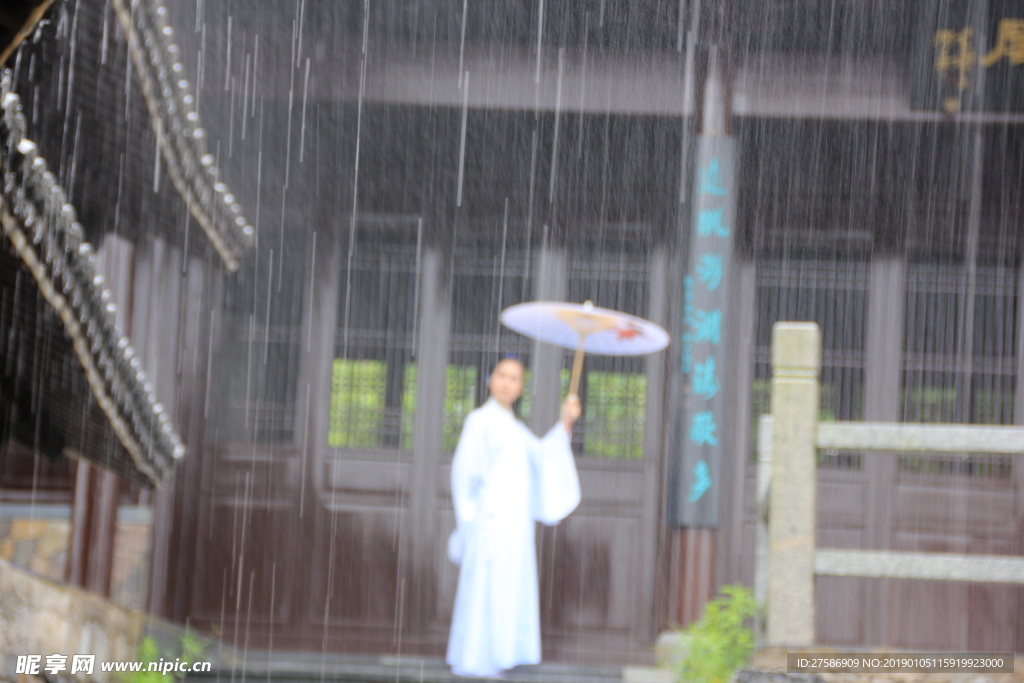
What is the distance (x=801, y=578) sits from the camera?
11.3 feet

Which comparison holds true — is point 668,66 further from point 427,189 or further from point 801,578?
point 801,578

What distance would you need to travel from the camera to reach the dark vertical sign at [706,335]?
226 inches

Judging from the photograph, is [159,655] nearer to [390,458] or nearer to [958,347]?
[390,458]

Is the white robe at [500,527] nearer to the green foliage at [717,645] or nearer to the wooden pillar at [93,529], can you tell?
the green foliage at [717,645]

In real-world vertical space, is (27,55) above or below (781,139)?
below

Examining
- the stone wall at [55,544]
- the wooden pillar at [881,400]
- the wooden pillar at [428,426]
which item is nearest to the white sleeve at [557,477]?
the wooden pillar at [428,426]

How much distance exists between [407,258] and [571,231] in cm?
116

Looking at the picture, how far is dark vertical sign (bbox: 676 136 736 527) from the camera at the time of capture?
18.9 ft

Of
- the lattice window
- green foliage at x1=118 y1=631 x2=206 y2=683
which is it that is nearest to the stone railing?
the lattice window

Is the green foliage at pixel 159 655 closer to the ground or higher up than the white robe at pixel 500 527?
closer to the ground

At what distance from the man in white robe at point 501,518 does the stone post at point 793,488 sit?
232 centimetres

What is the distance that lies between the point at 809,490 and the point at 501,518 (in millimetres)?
2587

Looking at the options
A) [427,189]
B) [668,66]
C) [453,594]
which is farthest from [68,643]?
[668,66]

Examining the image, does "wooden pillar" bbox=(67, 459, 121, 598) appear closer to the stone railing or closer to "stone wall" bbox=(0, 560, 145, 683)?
"stone wall" bbox=(0, 560, 145, 683)
